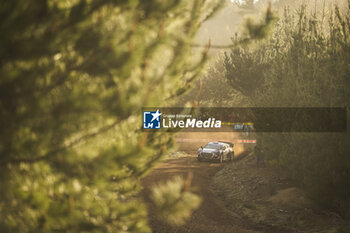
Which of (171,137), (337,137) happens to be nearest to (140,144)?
(171,137)

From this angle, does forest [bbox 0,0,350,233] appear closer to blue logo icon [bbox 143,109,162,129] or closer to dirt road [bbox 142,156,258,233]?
blue logo icon [bbox 143,109,162,129]

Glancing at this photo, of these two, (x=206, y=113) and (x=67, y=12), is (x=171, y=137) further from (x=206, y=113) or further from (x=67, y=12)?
(x=206, y=113)

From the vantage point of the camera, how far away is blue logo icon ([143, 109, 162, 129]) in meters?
4.57

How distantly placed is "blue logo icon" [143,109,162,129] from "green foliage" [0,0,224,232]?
22.6 inches

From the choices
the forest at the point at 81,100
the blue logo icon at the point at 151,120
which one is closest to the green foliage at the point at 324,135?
the blue logo icon at the point at 151,120

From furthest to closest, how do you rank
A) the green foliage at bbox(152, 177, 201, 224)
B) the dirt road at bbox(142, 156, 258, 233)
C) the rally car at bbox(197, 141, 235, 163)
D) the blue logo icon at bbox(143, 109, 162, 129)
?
the rally car at bbox(197, 141, 235, 163) < the dirt road at bbox(142, 156, 258, 233) < the blue logo icon at bbox(143, 109, 162, 129) < the green foliage at bbox(152, 177, 201, 224)

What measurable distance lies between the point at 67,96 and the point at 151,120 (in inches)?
56.5

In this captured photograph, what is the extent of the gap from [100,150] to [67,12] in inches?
58.9

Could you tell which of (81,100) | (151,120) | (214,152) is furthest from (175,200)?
(214,152)

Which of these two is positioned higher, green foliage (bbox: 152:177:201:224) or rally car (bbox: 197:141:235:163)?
green foliage (bbox: 152:177:201:224)

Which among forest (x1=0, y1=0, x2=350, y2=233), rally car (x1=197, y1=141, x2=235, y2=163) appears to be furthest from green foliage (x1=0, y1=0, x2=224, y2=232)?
rally car (x1=197, y1=141, x2=235, y2=163)

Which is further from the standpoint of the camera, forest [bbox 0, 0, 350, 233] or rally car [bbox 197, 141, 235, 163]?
rally car [bbox 197, 141, 235, 163]

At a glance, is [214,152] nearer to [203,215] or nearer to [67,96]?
[203,215]

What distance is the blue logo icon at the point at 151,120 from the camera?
4.57 m
